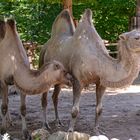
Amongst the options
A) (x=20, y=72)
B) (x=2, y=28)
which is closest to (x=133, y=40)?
(x=20, y=72)

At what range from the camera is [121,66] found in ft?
19.6

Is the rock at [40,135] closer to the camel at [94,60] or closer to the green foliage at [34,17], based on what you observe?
the camel at [94,60]

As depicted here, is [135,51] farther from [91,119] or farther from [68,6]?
[68,6]

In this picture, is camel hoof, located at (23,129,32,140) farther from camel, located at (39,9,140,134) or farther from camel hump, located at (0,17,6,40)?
camel hump, located at (0,17,6,40)

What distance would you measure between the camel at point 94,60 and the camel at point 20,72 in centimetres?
32

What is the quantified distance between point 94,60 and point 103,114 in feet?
7.76

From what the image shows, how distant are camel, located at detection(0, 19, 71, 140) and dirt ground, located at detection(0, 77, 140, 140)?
67 centimetres

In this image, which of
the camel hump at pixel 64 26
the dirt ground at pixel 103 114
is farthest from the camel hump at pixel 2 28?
the dirt ground at pixel 103 114

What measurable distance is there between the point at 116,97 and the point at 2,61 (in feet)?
16.0

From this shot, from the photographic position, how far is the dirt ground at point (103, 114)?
6.91 meters

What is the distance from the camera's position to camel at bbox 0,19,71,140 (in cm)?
589

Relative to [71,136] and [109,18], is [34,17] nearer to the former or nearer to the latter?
[109,18]

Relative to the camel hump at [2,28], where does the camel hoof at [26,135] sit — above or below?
below

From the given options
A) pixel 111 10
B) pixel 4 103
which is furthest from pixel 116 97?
pixel 111 10
